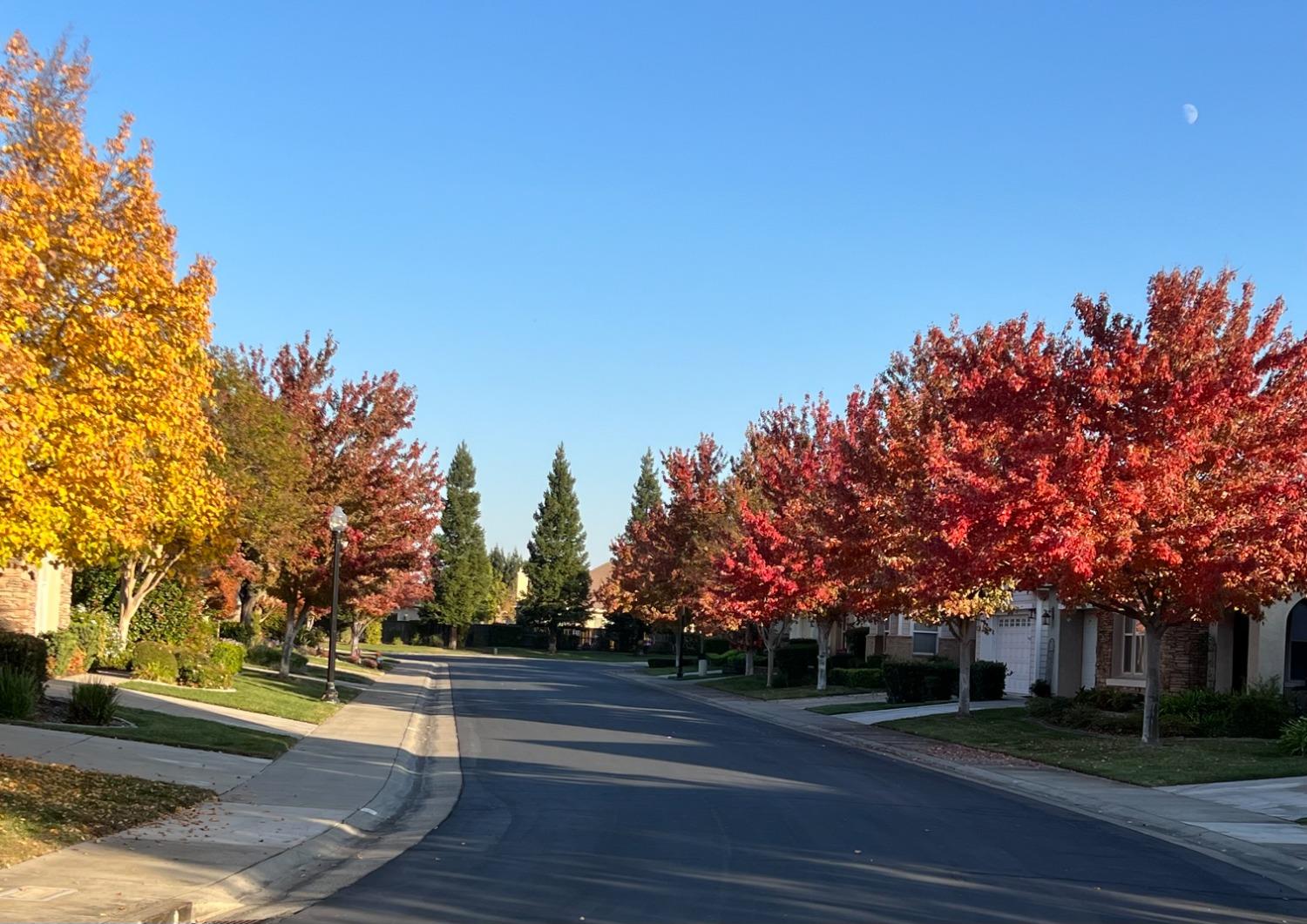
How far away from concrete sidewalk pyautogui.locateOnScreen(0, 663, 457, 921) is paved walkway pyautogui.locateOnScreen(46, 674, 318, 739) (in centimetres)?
198

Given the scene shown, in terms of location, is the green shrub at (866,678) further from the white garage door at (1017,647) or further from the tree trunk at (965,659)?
the tree trunk at (965,659)

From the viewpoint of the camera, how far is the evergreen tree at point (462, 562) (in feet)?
297

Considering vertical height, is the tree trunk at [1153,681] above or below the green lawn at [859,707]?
above

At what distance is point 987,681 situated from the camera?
36031 millimetres

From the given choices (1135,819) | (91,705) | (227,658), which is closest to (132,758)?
(91,705)

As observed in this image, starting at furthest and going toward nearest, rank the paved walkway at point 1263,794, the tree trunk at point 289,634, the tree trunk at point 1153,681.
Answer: the tree trunk at point 289,634, the tree trunk at point 1153,681, the paved walkway at point 1263,794

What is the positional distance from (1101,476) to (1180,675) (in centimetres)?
1082

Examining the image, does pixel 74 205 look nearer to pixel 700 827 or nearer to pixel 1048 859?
pixel 700 827

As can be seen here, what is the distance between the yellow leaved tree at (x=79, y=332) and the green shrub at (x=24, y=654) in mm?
6377

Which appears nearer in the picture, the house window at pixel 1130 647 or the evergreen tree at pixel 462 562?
the house window at pixel 1130 647

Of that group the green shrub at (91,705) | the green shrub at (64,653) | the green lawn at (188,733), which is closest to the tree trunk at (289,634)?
the green shrub at (64,653)

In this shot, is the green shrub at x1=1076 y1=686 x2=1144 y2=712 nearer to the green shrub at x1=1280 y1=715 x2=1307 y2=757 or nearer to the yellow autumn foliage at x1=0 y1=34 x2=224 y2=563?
the green shrub at x1=1280 y1=715 x2=1307 y2=757

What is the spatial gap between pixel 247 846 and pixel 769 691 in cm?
3375

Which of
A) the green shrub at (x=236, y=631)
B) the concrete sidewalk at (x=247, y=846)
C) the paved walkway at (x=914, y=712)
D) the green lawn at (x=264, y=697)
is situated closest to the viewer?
the concrete sidewalk at (x=247, y=846)
